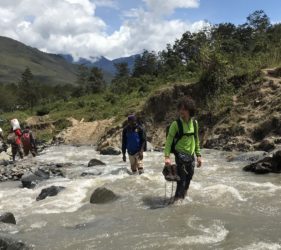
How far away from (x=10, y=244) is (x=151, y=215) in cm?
308

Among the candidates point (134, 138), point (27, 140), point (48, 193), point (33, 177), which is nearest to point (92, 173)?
point (33, 177)

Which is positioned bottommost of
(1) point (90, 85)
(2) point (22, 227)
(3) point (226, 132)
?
(2) point (22, 227)

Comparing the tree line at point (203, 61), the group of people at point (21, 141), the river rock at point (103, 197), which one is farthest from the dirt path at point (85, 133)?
the river rock at point (103, 197)

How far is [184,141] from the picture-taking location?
31.6 feet

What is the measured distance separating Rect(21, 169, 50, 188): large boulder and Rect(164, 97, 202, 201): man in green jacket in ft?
20.2

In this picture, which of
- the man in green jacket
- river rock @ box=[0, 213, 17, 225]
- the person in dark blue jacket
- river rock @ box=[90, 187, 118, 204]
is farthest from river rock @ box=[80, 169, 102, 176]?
river rock @ box=[0, 213, 17, 225]

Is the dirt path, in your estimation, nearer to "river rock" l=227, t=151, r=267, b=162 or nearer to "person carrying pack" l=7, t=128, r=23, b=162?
"person carrying pack" l=7, t=128, r=23, b=162

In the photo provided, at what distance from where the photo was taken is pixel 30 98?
3255 inches

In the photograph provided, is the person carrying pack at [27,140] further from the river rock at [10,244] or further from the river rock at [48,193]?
the river rock at [10,244]

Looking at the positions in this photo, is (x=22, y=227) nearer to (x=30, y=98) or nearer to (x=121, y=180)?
(x=121, y=180)

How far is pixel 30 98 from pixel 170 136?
75.7 metres

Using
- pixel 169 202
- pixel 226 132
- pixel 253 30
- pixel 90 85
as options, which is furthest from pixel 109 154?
pixel 90 85

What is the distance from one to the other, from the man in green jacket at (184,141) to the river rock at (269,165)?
193 inches

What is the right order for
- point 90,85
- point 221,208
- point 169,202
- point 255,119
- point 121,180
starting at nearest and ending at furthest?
point 221,208, point 169,202, point 121,180, point 255,119, point 90,85
